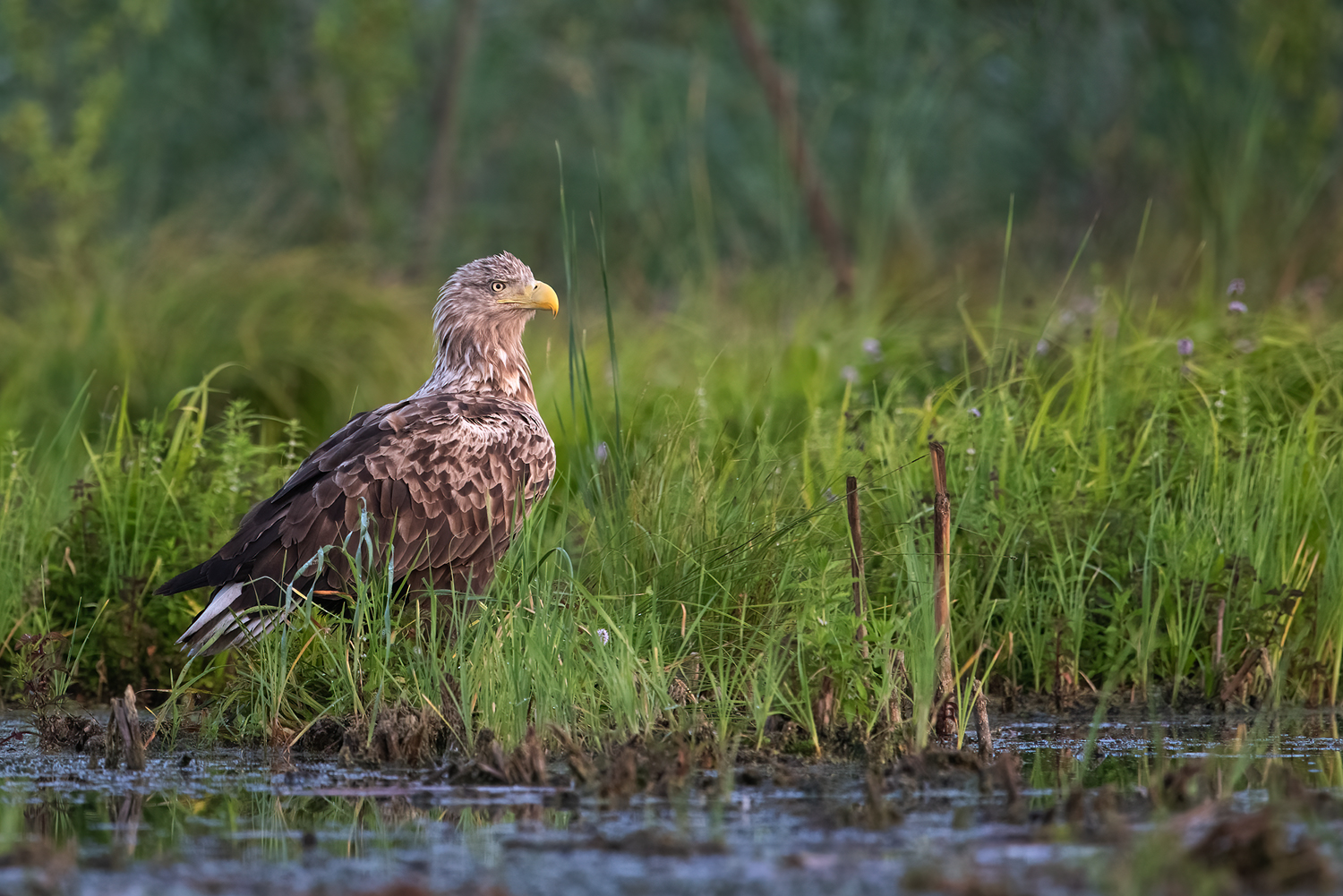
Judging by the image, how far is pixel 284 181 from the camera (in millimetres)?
17578

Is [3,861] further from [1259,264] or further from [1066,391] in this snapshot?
[1259,264]

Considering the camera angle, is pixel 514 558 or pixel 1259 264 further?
Result: pixel 1259 264

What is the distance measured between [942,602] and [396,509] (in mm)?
1910

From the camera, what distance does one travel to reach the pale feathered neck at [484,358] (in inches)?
269

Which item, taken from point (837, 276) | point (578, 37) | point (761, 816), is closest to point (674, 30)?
point (578, 37)

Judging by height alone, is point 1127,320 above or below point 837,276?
below

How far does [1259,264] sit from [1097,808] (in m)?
7.18

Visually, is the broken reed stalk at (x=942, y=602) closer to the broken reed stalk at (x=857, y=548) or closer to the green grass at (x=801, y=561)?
the green grass at (x=801, y=561)

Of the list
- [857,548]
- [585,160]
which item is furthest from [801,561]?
[585,160]

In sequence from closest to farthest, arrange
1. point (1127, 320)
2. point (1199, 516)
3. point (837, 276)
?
point (1199, 516) < point (1127, 320) < point (837, 276)

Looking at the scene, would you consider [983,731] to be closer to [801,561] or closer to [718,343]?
[801,561]

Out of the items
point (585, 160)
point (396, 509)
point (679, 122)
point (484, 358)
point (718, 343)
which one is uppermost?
point (585, 160)

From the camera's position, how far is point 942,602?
16.6 feet

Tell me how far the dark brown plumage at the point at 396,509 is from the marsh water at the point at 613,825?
663 mm
